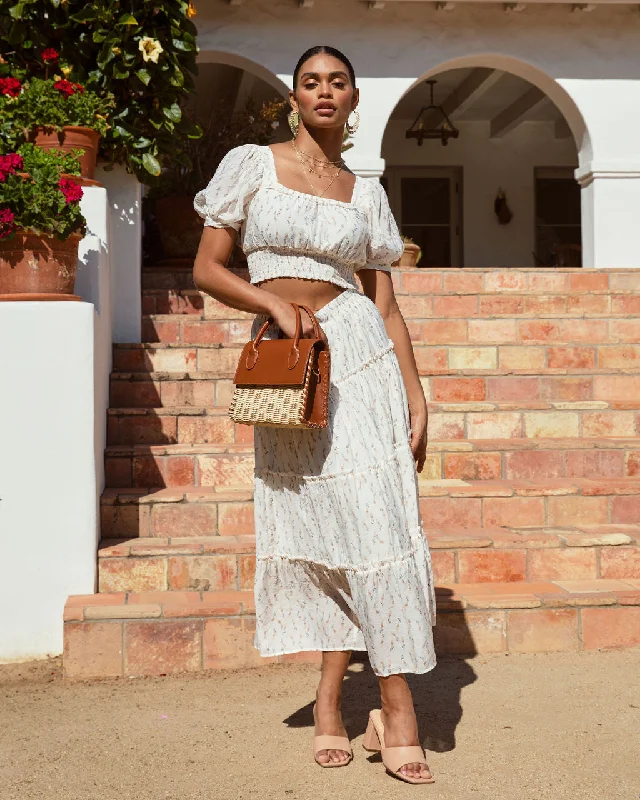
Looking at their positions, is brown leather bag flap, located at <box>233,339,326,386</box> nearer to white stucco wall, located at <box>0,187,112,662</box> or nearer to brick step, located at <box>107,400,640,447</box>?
white stucco wall, located at <box>0,187,112,662</box>

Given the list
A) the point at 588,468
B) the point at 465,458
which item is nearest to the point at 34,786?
the point at 465,458

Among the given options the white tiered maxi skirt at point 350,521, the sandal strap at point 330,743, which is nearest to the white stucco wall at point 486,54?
the white tiered maxi skirt at point 350,521

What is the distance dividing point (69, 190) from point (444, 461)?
224 cm

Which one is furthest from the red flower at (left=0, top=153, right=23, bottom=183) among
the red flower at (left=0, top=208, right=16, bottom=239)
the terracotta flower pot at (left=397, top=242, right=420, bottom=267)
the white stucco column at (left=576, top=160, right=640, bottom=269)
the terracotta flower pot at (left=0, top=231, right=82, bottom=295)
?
the white stucco column at (left=576, top=160, right=640, bottom=269)

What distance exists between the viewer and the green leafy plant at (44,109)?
5180 millimetres

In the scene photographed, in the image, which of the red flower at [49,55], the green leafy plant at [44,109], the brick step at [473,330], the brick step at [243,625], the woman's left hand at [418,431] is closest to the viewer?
the woman's left hand at [418,431]

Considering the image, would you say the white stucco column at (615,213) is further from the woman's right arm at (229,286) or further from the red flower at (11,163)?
the woman's right arm at (229,286)

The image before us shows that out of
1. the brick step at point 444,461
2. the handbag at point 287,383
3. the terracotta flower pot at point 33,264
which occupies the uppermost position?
the terracotta flower pot at point 33,264

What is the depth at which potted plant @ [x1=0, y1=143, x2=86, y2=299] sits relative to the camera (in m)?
4.32

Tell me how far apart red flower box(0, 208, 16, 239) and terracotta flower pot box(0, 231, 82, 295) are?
0.03 metres

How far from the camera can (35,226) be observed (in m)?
4.38

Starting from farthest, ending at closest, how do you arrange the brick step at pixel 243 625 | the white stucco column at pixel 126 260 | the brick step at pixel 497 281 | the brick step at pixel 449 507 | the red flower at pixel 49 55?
the brick step at pixel 497 281
the white stucco column at pixel 126 260
the red flower at pixel 49 55
the brick step at pixel 449 507
the brick step at pixel 243 625

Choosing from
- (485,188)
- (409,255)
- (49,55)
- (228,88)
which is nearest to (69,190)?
(49,55)

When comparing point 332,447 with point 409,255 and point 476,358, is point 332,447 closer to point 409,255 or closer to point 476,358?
point 476,358
